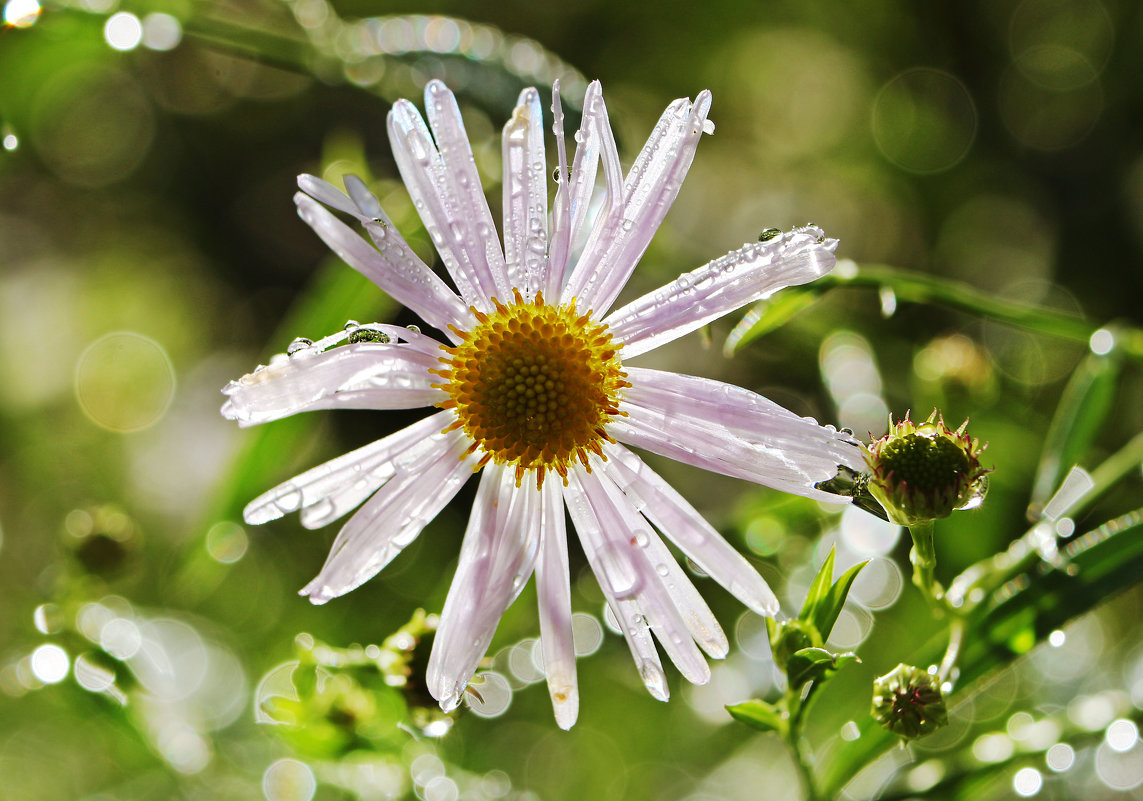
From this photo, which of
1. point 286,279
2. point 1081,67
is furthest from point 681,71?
point 286,279

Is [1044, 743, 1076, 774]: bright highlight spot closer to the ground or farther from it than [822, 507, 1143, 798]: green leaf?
closer to the ground

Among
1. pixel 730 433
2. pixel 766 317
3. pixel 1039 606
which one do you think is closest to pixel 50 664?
pixel 730 433

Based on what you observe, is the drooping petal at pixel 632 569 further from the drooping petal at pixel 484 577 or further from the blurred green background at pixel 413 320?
the blurred green background at pixel 413 320

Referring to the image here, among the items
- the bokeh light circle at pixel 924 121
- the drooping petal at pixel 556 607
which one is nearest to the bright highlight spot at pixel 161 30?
the drooping petal at pixel 556 607

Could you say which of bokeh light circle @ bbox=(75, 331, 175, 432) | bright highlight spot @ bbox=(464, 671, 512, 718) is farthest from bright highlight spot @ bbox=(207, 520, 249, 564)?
bokeh light circle @ bbox=(75, 331, 175, 432)

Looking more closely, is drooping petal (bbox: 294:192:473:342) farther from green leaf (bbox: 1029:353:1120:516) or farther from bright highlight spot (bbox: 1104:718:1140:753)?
bright highlight spot (bbox: 1104:718:1140:753)

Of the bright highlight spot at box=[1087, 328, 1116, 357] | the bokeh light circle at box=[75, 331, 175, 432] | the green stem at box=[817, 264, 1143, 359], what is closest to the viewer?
the green stem at box=[817, 264, 1143, 359]

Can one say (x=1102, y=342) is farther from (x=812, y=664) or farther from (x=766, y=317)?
(x=812, y=664)
